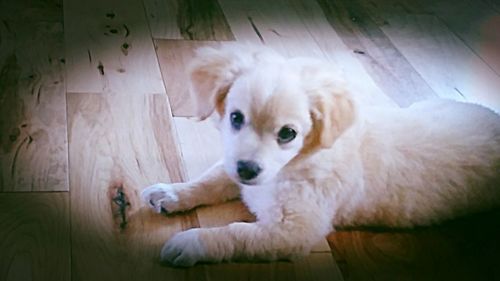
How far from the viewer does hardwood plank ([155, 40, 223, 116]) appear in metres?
1.84

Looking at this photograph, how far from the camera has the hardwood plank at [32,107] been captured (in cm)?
154

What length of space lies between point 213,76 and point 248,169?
21 cm

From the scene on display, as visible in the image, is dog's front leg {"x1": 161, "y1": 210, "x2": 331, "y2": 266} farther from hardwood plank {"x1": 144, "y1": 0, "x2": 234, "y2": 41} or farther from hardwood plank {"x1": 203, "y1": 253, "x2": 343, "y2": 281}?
hardwood plank {"x1": 144, "y1": 0, "x2": 234, "y2": 41}

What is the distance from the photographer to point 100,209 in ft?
4.87

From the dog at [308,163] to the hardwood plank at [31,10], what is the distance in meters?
0.80

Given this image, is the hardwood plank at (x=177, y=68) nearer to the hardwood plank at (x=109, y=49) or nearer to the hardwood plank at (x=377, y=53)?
the hardwood plank at (x=109, y=49)

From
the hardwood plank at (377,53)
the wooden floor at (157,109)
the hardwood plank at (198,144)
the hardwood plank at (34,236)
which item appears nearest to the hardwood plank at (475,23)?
the wooden floor at (157,109)

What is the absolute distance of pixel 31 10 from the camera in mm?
2146

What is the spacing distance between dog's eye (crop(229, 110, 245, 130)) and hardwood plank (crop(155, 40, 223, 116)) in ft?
1.20

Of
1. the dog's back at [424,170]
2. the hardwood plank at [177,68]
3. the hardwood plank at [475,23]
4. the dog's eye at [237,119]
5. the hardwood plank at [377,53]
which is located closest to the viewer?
the dog's eye at [237,119]

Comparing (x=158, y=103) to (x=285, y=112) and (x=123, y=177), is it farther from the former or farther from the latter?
(x=285, y=112)

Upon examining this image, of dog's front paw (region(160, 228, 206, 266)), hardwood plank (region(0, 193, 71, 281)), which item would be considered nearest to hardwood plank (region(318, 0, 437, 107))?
dog's front paw (region(160, 228, 206, 266))

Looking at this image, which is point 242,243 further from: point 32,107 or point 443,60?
point 443,60

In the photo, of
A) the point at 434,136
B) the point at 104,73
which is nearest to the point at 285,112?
the point at 434,136
